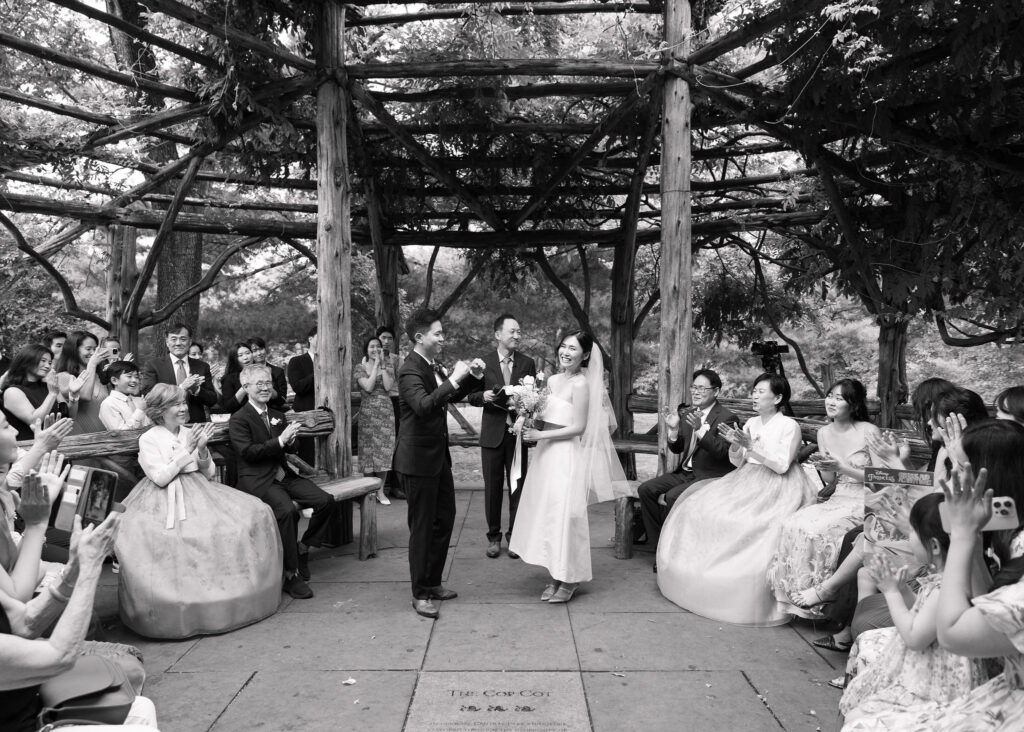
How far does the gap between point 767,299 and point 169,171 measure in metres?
7.89

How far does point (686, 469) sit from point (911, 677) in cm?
379

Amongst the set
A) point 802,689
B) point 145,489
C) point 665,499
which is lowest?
point 802,689

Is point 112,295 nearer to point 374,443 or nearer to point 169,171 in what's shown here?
point 169,171

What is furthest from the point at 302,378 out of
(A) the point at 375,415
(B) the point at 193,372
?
(B) the point at 193,372

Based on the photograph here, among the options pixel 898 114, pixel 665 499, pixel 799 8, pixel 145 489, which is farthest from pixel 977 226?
pixel 145 489

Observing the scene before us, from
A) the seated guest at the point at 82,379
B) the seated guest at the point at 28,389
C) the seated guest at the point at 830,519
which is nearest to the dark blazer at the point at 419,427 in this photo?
the seated guest at the point at 830,519

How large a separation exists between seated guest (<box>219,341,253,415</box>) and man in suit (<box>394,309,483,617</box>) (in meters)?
3.01

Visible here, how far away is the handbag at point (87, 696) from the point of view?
101 inches

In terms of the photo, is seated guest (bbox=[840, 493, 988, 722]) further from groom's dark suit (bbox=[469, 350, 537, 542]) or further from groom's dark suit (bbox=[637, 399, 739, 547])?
groom's dark suit (bbox=[469, 350, 537, 542])

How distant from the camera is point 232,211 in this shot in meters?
10.7

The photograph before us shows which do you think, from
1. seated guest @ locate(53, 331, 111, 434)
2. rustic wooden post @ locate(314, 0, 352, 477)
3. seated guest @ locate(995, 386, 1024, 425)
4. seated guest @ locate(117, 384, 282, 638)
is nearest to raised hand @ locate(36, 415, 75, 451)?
seated guest @ locate(117, 384, 282, 638)

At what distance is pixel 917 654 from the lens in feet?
9.39

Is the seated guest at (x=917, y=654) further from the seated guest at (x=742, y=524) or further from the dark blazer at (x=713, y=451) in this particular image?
the dark blazer at (x=713, y=451)

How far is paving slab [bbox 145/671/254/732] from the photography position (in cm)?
379
